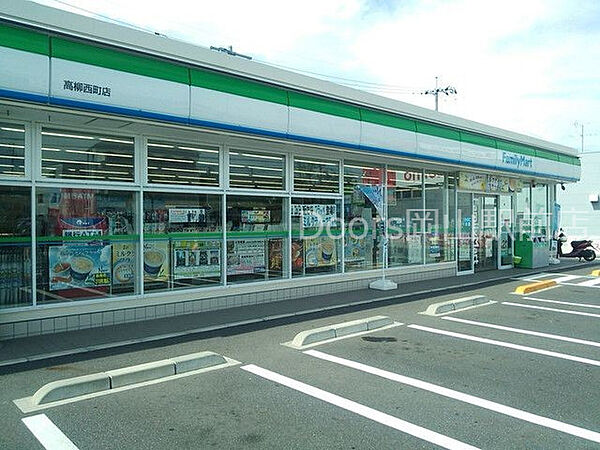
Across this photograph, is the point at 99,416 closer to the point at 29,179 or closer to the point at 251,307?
the point at 29,179

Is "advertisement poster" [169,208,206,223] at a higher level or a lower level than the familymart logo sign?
lower

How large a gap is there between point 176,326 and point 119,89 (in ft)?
12.1

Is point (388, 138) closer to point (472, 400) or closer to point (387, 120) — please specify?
point (387, 120)

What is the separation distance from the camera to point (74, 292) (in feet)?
26.1

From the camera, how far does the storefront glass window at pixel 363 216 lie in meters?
11.9

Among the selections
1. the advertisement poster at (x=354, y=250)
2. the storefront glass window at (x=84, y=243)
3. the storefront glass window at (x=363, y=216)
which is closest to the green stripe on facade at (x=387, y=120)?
the storefront glass window at (x=363, y=216)

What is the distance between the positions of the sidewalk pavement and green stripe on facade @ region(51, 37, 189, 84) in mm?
3849

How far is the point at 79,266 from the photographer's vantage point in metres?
8.03

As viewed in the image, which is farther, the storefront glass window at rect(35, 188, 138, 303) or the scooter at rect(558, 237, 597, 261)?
the scooter at rect(558, 237, 597, 261)

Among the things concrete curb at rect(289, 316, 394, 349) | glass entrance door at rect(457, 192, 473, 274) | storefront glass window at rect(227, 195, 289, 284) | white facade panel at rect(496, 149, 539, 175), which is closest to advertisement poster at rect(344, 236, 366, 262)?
storefront glass window at rect(227, 195, 289, 284)

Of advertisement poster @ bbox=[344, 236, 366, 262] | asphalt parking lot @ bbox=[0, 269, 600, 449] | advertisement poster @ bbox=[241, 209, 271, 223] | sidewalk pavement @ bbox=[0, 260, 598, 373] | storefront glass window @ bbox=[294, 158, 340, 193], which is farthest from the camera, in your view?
advertisement poster @ bbox=[344, 236, 366, 262]

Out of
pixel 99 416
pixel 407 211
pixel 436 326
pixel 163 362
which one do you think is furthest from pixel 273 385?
pixel 407 211

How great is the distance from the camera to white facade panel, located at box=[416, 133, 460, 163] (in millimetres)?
12320

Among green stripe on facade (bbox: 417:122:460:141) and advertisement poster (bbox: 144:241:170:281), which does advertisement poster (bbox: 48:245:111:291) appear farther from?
green stripe on facade (bbox: 417:122:460:141)
